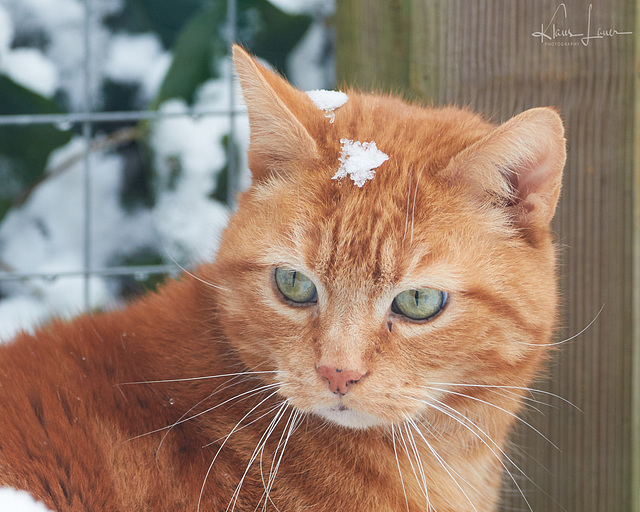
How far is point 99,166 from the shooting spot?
317 cm

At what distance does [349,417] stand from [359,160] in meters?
0.60

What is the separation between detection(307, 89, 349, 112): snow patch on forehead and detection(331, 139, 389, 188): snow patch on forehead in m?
0.19

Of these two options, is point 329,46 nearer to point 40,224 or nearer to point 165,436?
point 40,224

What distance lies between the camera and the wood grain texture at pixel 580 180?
6.30 ft

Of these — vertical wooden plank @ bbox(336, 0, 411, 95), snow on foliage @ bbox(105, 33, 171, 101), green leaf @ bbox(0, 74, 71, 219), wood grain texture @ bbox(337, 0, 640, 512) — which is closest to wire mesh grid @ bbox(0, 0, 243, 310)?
green leaf @ bbox(0, 74, 71, 219)

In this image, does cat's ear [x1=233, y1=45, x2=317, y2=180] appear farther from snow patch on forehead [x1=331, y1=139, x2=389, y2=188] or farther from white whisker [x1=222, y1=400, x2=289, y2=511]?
white whisker [x1=222, y1=400, x2=289, y2=511]

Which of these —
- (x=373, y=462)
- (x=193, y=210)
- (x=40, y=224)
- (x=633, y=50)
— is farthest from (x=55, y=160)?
(x=633, y=50)

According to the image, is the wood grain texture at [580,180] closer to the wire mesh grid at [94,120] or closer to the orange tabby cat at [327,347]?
the orange tabby cat at [327,347]

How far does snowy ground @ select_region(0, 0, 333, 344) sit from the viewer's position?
3.10 m

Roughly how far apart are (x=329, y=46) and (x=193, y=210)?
98 cm

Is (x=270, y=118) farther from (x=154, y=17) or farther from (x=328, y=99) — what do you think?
(x=154, y=17)

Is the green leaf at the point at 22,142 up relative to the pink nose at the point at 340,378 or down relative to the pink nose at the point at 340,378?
up

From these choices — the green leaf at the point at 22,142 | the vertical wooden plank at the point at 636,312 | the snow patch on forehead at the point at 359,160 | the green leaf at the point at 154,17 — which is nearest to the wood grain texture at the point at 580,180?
the vertical wooden plank at the point at 636,312

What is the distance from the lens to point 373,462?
5.46 feet
